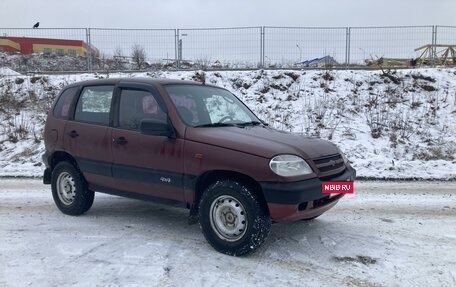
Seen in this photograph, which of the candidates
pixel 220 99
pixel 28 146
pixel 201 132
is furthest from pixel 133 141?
pixel 28 146

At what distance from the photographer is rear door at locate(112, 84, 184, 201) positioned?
16.5 feet

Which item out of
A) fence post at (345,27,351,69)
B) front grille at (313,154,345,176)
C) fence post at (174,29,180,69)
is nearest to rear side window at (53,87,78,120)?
front grille at (313,154,345,176)

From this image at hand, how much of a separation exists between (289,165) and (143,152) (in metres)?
1.74

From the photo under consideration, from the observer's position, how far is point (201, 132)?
495cm

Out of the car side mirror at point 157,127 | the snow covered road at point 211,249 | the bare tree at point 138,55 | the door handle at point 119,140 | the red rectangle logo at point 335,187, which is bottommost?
the snow covered road at point 211,249

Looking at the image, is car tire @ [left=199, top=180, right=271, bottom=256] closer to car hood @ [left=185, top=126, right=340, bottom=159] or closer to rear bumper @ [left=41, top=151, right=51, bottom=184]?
car hood @ [left=185, top=126, right=340, bottom=159]

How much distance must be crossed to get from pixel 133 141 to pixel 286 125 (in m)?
8.21

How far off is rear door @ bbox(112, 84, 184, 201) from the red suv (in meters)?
0.01

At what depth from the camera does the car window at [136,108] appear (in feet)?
17.5

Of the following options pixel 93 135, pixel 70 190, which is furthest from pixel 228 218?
pixel 70 190

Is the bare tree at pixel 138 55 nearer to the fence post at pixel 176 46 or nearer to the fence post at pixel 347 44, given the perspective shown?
the fence post at pixel 176 46

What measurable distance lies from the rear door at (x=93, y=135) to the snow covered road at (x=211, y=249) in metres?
0.68

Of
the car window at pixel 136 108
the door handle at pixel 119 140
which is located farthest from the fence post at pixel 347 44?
the door handle at pixel 119 140

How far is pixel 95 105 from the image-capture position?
6008mm
